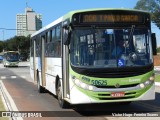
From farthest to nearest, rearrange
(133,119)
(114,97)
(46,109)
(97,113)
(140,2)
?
(140,2)
(46,109)
(97,113)
(114,97)
(133,119)

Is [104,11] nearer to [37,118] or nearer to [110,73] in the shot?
[110,73]

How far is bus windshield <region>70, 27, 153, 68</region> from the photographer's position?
485 inches

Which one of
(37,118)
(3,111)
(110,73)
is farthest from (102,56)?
(3,111)

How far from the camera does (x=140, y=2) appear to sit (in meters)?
88.2

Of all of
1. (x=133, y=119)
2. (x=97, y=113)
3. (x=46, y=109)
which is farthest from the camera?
(x=46, y=109)

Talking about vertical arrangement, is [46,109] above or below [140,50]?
below

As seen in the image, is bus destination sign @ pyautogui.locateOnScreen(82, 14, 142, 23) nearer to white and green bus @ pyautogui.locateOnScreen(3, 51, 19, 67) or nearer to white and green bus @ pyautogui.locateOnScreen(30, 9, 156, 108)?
white and green bus @ pyautogui.locateOnScreen(30, 9, 156, 108)

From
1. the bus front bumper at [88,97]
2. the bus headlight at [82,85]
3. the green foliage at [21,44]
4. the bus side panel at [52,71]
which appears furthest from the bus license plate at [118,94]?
the green foliage at [21,44]

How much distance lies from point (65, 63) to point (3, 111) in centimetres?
242

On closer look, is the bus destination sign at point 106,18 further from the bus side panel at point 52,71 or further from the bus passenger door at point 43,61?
the bus passenger door at point 43,61

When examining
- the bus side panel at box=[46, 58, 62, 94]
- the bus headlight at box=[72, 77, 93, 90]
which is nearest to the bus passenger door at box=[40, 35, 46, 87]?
the bus side panel at box=[46, 58, 62, 94]

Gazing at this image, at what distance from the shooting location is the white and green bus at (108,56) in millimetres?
12188

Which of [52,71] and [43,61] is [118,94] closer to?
[52,71]

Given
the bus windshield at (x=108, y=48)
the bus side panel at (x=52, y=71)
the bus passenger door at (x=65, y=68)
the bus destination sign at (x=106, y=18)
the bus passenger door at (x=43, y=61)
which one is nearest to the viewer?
the bus windshield at (x=108, y=48)
